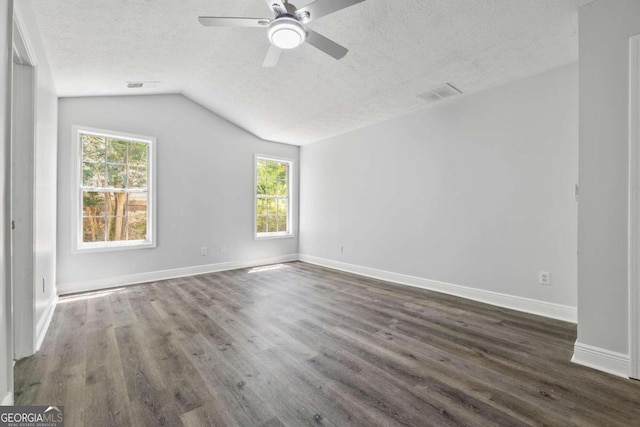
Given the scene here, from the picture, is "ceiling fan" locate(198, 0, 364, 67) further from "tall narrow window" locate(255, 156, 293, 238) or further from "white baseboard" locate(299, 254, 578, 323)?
"tall narrow window" locate(255, 156, 293, 238)

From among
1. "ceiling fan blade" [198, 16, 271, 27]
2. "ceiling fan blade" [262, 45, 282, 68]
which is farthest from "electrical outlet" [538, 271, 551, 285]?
"ceiling fan blade" [198, 16, 271, 27]

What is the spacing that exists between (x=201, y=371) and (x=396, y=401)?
127 centimetres

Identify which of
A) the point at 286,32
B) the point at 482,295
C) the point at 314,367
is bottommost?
the point at 314,367

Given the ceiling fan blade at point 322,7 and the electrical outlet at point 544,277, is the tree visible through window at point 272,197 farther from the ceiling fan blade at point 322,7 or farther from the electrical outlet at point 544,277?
the electrical outlet at point 544,277

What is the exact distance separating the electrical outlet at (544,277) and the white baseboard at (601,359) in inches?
38.6

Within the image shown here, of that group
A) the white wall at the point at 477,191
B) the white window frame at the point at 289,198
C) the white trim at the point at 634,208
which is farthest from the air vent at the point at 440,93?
the white window frame at the point at 289,198

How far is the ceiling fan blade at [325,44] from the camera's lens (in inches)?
82.7

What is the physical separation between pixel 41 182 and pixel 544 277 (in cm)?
493

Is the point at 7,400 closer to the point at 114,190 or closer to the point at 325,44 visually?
the point at 325,44

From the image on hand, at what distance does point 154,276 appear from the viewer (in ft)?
14.0

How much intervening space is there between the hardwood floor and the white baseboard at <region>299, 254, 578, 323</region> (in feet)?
0.48

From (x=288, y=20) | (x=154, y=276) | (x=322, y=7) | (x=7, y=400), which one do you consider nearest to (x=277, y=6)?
(x=288, y=20)

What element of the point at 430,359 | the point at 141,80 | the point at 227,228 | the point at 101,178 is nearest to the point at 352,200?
the point at 227,228

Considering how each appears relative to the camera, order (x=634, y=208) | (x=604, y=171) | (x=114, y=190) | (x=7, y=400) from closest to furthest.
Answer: (x=7, y=400) → (x=634, y=208) → (x=604, y=171) → (x=114, y=190)
